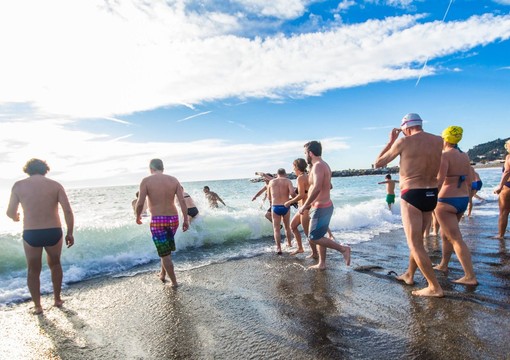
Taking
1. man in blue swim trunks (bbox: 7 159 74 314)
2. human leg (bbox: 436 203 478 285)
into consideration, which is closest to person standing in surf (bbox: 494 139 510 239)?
human leg (bbox: 436 203 478 285)

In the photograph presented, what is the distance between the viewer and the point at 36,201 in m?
4.41

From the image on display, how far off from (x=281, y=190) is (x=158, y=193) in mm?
3472

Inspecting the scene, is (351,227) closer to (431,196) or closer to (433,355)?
(431,196)

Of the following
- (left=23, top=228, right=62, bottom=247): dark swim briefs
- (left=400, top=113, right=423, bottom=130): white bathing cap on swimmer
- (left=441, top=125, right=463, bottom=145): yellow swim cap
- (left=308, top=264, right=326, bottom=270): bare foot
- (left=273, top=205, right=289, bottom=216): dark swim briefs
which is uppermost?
(left=400, top=113, right=423, bottom=130): white bathing cap on swimmer

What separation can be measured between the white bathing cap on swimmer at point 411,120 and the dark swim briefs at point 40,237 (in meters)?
5.12

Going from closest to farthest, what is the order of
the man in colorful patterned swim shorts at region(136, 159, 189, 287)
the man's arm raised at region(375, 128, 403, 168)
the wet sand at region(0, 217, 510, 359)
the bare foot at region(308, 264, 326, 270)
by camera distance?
the wet sand at region(0, 217, 510, 359) → the man's arm raised at region(375, 128, 403, 168) → the man in colorful patterned swim shorts at region(136, 159, 189, 287) → the bare foot at region(308, 264, 326, 270)

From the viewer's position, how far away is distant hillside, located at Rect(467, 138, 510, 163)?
9976 centimetres

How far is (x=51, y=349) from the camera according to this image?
10.9 feet

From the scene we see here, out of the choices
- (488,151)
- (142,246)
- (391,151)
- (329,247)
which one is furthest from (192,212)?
(488,151)

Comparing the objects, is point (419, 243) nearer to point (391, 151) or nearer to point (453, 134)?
point (391, 151)

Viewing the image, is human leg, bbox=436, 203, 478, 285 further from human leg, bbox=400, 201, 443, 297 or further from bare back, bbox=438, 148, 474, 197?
human leg, bbox=400, 201, 443, 297

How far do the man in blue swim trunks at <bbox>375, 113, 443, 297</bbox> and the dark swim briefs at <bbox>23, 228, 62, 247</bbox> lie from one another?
15.3ft

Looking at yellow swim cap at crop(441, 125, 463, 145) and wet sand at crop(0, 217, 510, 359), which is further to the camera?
yellow swim cap at crop(441, 125, 463, 145)

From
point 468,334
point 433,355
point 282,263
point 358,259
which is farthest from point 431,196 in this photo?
point 282,263
